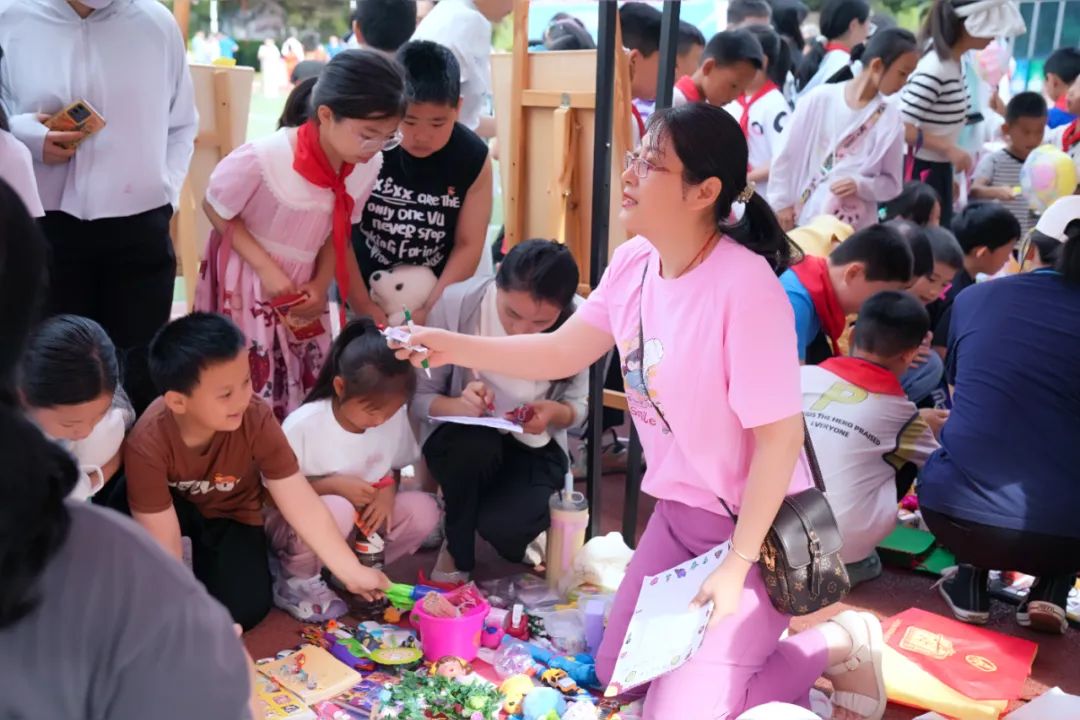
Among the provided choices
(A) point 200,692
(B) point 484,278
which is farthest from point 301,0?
(A) point 200,692

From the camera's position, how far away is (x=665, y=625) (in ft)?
6.87

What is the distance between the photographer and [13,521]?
783mm

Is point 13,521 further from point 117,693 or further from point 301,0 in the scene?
point 301,0

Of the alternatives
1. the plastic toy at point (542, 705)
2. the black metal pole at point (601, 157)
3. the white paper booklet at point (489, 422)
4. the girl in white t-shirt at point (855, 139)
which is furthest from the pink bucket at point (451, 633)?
the girl in white t-shirt at point (855, 139)

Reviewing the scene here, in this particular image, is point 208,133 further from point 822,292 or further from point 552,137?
point 822,292

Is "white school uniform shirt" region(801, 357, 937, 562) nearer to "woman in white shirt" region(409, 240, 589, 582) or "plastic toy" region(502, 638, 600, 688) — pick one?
"woman in white shirt" region(409, 240, 589, 582)

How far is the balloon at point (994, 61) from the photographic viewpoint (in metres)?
7.72

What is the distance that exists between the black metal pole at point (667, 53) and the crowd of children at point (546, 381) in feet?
1.01

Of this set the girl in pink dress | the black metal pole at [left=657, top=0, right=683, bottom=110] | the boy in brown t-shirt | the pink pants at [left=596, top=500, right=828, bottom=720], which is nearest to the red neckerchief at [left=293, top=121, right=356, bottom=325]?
the girl in pink dress

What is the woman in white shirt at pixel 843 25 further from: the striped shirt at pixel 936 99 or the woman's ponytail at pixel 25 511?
the woman's ponytail at pixel 25 511

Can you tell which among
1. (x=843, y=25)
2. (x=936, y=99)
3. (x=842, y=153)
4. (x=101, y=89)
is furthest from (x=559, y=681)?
(x=843, y=25)

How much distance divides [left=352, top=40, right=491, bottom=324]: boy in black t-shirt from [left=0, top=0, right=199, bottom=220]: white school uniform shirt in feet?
2.16

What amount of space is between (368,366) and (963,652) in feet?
5.74

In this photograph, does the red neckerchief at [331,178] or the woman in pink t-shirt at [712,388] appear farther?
the red neckerchief at [331,178]
